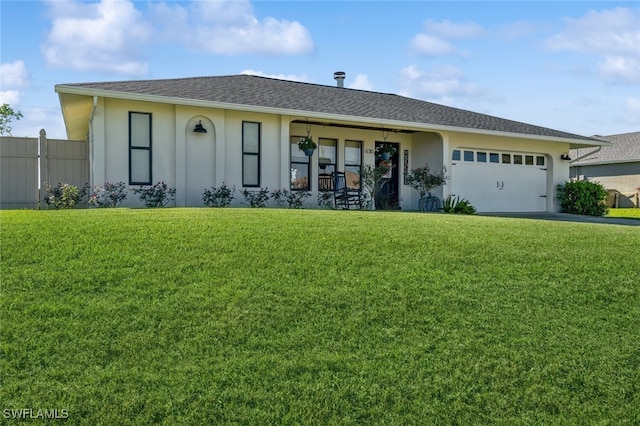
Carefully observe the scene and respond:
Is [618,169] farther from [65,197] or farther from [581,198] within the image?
[65,197]

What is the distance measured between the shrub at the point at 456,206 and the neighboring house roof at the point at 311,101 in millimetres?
2186

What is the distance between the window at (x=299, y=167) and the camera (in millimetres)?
14852

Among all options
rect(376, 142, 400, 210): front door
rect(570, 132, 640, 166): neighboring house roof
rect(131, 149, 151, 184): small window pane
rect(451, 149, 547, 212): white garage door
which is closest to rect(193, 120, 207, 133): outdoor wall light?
rect(131, 149, 151, 184): small window pane

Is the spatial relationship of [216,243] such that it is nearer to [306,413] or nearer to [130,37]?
[306,413]

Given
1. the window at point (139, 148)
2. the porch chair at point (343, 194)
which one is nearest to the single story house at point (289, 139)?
the window at point (139, 148)

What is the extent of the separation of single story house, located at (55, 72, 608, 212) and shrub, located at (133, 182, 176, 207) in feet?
0.72

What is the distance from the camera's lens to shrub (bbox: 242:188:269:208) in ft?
42.3

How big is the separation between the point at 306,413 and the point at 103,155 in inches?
393

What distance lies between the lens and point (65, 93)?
36.8 feet

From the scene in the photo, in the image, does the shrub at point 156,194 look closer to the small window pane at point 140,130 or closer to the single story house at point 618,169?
the small window pane at point 140,130

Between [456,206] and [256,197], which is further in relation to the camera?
[456,206]

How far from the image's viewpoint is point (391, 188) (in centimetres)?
1656

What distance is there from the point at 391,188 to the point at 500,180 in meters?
3.98

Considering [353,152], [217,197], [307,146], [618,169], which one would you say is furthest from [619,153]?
[217,197]
